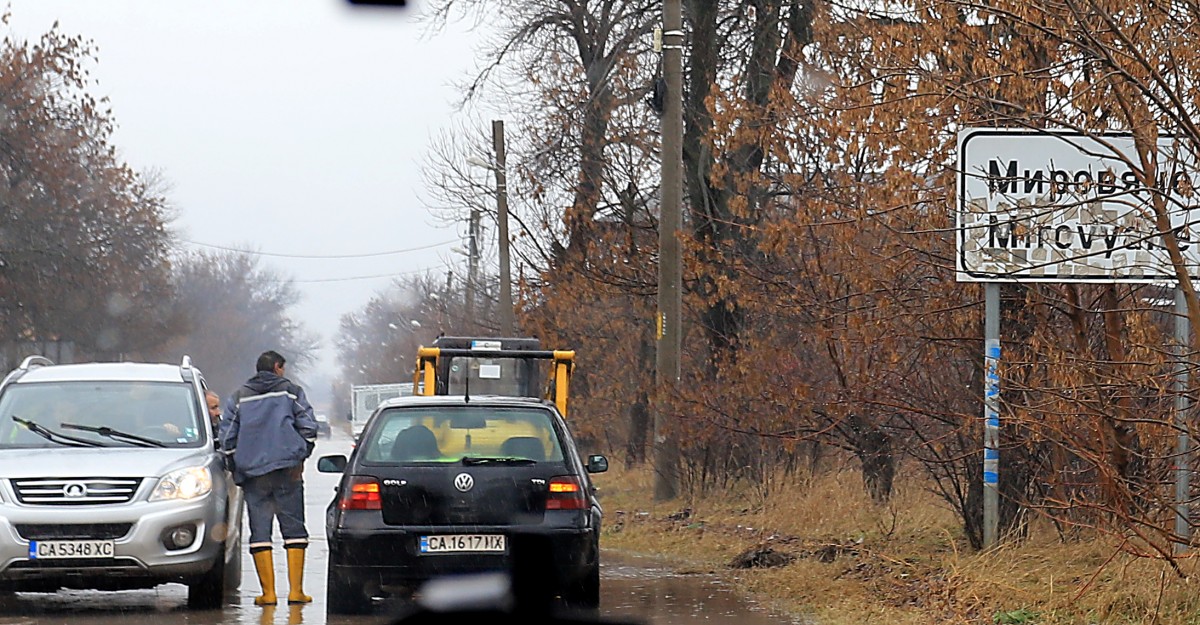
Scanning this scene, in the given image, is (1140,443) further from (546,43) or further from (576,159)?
(546,43)

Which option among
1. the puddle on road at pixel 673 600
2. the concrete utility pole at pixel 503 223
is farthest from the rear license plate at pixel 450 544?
the concrete utility pole at pixel 503 223

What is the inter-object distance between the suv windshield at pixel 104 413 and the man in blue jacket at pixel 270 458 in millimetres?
710

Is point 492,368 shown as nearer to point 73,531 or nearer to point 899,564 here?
point 899,564

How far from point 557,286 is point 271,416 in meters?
12.1

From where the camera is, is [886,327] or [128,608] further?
[886,327]

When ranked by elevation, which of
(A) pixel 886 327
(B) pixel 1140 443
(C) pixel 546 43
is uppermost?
(C) pixel 546 43

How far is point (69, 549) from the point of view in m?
9.76

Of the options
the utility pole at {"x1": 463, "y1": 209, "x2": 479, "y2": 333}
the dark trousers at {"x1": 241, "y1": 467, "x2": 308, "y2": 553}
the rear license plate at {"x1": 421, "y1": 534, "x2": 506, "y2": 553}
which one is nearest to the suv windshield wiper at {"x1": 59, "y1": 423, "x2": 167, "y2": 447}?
the dark trousers at {"x1": 241, "y1": 467, "x2": 308, "y2": 553}

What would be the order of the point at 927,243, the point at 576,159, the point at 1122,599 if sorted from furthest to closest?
the point at 576,159 → the point at 927,243 → the point at 1122,599

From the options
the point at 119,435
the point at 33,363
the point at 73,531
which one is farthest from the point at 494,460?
the point at 33,363

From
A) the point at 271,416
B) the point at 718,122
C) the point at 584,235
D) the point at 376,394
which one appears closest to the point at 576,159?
the point at 584,235

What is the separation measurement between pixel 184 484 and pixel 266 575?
2.66ft

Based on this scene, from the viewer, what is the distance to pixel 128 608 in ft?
35.0

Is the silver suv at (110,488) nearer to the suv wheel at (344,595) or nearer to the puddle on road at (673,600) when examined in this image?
→ the suv wheel at (344,595)
